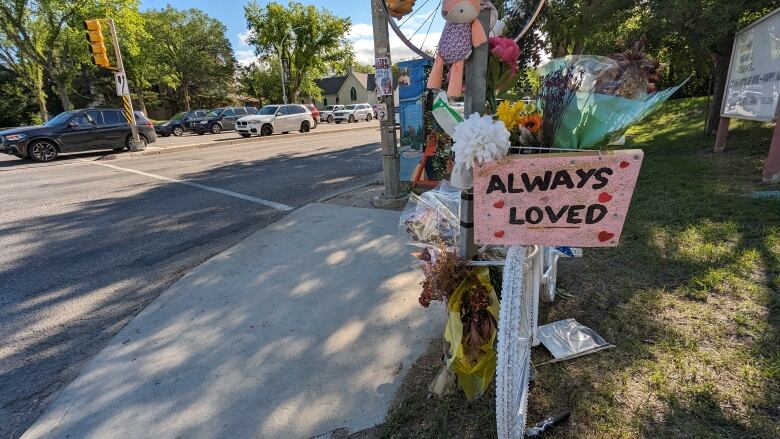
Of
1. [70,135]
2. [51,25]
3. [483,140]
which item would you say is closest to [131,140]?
[70,135]

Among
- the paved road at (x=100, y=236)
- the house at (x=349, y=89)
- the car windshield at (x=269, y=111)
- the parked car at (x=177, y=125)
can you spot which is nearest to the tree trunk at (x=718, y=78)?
the paved road at (x=100, y=236)

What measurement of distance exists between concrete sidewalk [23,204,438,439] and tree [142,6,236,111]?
1792 inches

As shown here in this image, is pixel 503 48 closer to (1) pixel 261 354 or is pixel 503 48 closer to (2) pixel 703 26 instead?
(1) pixel 261 354

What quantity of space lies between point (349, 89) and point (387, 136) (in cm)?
6338

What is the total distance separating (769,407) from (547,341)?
41.3 inches

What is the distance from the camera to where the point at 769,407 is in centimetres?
196

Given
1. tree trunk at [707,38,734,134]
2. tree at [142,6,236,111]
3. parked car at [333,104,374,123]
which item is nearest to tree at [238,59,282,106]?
tree at [142,6,236,111]

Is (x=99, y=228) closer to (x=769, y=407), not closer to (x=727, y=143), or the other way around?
(x=769, y=407)

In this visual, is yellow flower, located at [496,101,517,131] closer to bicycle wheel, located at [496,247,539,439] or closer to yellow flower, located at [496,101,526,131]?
yellow flower, located at [496,101,526,131]

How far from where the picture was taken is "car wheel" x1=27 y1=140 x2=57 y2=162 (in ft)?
40.3

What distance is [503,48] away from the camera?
182 cm

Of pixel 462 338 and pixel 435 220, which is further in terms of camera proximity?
pixel 435 220

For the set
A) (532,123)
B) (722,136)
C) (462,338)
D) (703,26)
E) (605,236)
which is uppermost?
(703,26)

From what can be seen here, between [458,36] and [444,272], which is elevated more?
[458,36]
